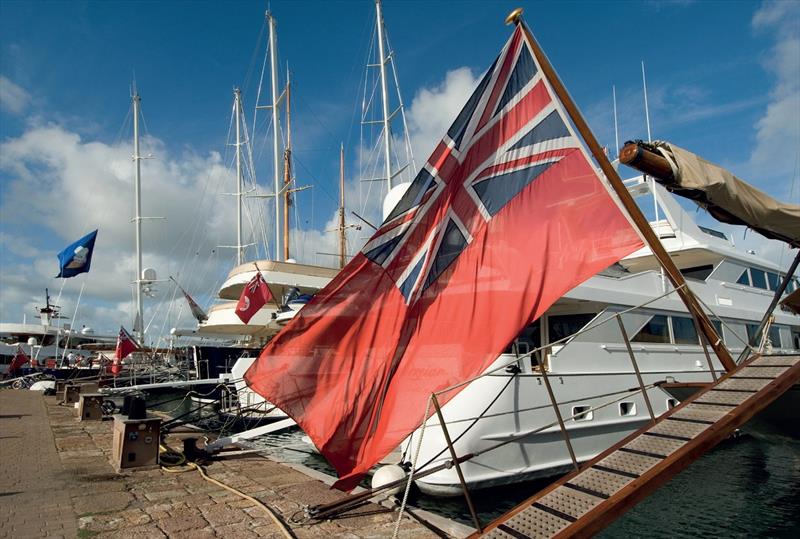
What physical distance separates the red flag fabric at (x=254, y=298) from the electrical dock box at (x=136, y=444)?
9662 mm

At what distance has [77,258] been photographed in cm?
2120

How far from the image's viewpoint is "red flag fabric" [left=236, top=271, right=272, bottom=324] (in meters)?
18.2

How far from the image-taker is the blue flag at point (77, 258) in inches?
827

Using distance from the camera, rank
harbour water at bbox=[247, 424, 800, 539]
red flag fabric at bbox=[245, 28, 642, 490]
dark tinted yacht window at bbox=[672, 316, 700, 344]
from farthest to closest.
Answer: dark tinted yacht window at bbox=[672, 316, 700, 344]
harbour water at bbox=[247, 424, 800, 539]
red flag fabric at bbox=[245, 28, 642, 490]

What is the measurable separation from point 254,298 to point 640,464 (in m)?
15.9

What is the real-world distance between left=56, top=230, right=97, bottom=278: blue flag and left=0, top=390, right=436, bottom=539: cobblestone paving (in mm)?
12859

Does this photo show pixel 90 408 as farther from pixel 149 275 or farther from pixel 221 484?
pixel 149 275

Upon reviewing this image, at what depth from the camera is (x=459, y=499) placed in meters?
8.84

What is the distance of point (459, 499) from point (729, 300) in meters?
10.7

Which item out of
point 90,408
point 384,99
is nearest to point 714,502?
point 90,408

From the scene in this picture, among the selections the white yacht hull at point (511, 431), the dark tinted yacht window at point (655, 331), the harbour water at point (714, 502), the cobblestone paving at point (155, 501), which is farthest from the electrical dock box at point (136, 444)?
the dark tinted yacht window at point (655, 331)

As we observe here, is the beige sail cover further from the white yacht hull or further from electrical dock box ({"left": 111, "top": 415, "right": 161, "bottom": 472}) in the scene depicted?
electrical dock box ({"left": 111, "top": 415, "right": 161, "bottom": 472})

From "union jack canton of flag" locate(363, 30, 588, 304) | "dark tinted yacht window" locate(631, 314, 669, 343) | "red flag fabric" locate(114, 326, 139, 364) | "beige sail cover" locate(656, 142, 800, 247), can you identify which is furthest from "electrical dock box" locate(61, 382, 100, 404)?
"beige sail cover" locate(656, 142, 800, 247)

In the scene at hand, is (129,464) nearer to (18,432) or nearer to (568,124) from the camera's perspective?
(18,432)
